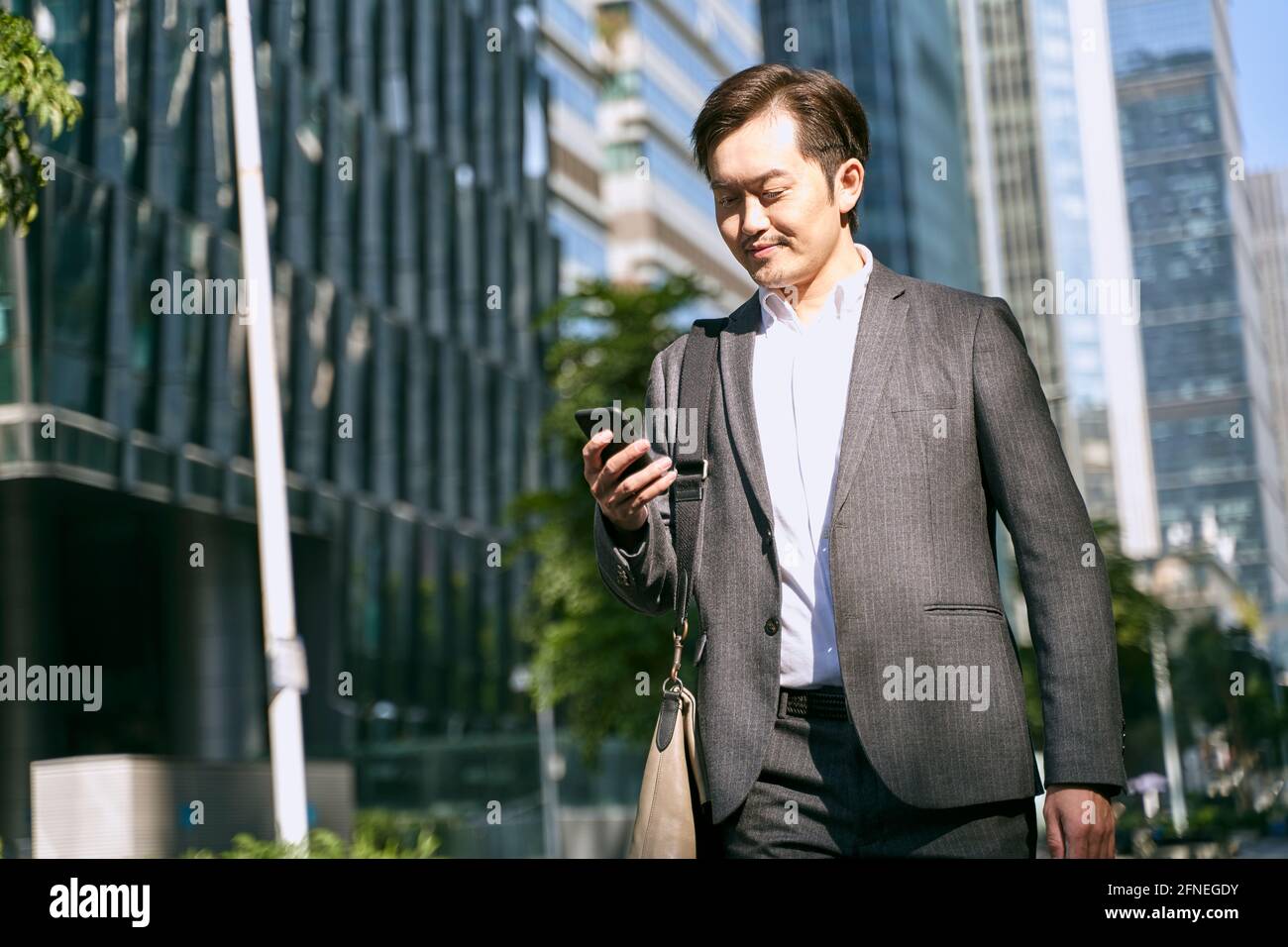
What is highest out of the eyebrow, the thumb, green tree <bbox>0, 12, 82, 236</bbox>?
green tree <bbox>0, 12, 82, 236</bbox>

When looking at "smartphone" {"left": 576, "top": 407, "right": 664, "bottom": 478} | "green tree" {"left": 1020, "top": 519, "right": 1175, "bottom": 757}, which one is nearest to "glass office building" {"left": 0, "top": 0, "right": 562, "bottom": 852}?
"green tree" {"left": 1020, "top": 519, "right": 1175, "bottom": 757}

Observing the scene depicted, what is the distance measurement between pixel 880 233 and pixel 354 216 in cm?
3868

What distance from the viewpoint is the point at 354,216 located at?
110ft

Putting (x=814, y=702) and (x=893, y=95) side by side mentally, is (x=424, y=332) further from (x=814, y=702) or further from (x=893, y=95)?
(x=893, y=95)

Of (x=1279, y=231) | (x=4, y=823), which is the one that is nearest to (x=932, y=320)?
(x=4, y=823)

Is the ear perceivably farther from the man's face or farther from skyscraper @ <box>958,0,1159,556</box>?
skyscraper @ <box>958,0,1159,556</box>

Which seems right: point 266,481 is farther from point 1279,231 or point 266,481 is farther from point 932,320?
point 1279,231

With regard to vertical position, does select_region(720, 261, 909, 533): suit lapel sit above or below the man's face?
below

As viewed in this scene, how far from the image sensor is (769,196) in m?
3.00

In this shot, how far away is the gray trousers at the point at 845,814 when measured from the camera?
2816 mm

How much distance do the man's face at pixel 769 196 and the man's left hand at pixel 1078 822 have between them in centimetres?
97

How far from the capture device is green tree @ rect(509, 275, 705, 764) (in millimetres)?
20453

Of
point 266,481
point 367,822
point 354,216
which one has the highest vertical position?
point 354,216
